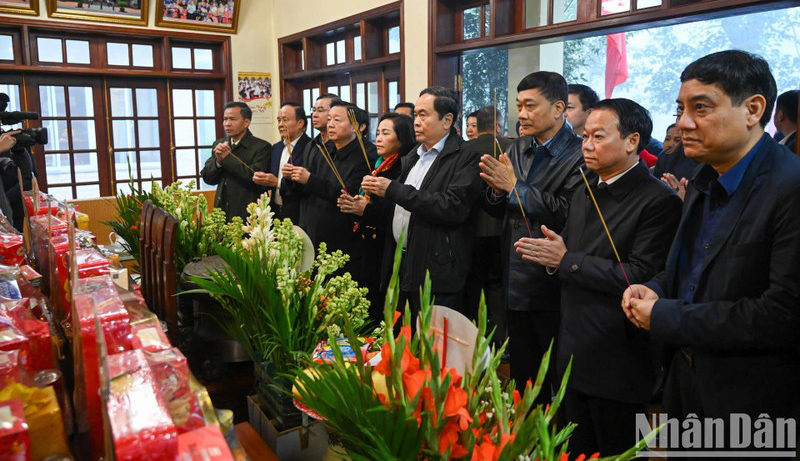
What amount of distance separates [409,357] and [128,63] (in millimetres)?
5836

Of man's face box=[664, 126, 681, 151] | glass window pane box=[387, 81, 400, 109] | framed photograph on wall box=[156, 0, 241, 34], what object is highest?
framed photograph on wall box=[156, 0, 241, 34]

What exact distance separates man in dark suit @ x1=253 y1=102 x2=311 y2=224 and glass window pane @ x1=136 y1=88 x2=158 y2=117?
2744 millimetres

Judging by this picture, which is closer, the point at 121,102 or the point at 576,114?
the point at 576,114

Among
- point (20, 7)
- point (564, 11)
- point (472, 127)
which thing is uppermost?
point (20, 7)

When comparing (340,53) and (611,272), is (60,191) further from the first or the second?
(611,272)

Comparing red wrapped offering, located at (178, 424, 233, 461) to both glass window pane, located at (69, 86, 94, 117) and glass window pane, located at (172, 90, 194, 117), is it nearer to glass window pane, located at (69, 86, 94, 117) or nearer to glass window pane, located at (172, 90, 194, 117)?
glass window pane, located at (69, 86, 94, 117)

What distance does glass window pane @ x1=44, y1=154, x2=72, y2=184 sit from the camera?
5.49 meters

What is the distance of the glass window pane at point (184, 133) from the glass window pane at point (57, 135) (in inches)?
40.1

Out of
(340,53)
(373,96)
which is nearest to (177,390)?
(373,96)

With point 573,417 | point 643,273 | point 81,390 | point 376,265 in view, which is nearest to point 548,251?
point 643,273

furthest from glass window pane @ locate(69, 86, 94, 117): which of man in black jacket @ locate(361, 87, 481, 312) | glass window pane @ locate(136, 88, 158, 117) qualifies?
man in black jacket @ locate(361, 87, 481, 312)

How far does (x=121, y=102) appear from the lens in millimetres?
5750

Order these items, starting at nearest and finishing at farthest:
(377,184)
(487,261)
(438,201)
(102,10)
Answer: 1. (438,201)
2. (377,184)
3. (487,261)
4. (102,10)

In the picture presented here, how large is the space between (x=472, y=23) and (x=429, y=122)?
189 cm
